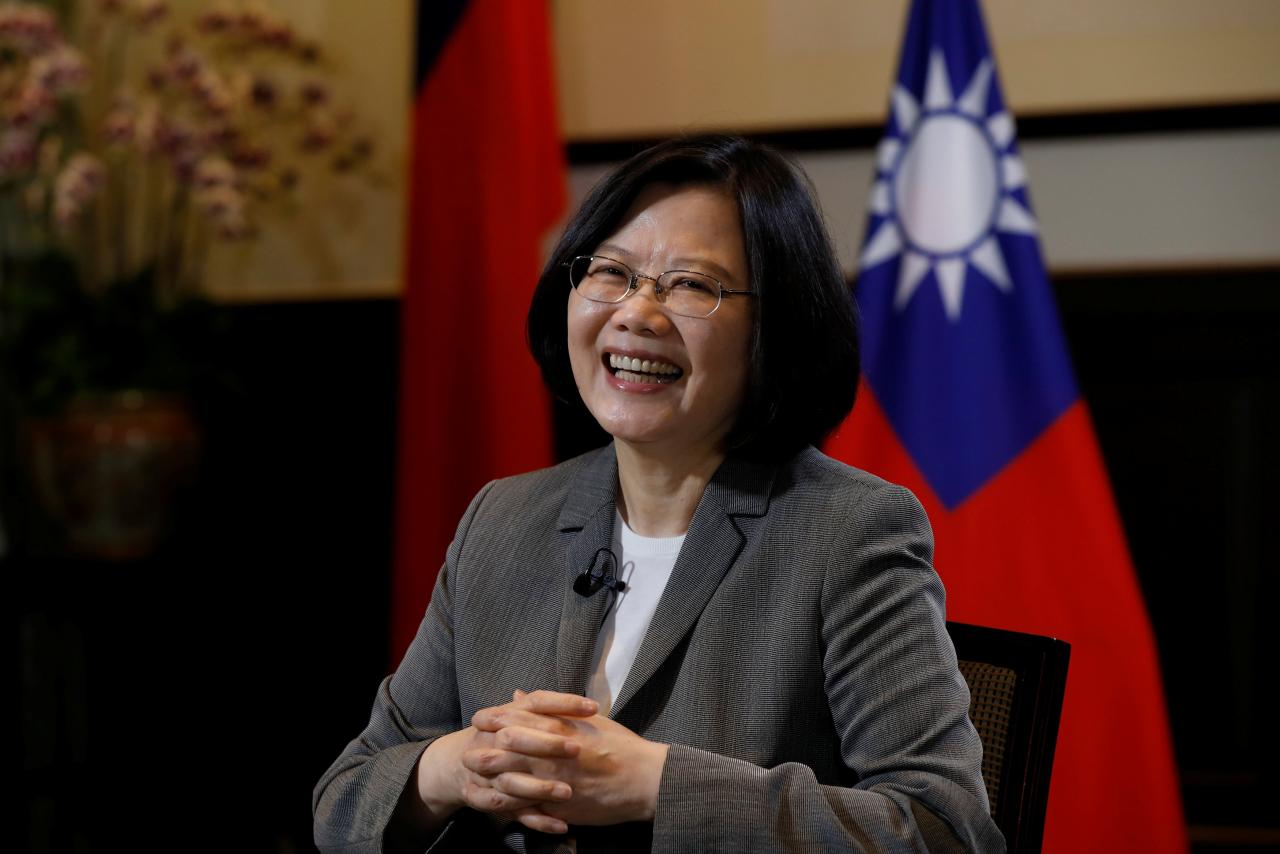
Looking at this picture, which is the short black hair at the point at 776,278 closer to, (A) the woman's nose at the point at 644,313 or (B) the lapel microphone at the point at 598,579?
(A) the woman's nose at the point at 644,313

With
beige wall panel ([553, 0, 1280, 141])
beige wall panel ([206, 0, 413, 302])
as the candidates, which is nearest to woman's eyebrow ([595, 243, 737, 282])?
beige wall panel ([553, 0, 1280, 141])

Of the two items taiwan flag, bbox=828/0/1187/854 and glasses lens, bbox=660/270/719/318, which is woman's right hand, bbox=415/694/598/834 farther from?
taiwan flag, bbox=828/0/1187/854

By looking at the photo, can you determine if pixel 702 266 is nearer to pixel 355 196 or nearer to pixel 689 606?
pixel 689 606

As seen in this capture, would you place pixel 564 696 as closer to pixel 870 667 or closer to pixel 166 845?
pixel 870 667

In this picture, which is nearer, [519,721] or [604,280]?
[519,721]

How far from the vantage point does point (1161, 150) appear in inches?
119

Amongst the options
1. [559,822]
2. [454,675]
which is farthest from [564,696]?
[454,675]

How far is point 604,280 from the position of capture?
1560 mm

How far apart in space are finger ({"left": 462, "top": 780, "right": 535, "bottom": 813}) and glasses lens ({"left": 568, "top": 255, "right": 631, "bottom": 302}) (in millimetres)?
580

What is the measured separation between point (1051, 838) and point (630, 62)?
6.93 feet

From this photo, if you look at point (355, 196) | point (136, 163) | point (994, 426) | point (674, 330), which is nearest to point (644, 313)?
point (674, 330)

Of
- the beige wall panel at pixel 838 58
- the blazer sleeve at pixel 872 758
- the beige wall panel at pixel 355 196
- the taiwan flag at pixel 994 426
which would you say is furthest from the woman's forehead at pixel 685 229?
the beige wall panel at pixel 355 196

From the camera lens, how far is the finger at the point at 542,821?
1337 millimetres

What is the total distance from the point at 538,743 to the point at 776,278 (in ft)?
1.95
